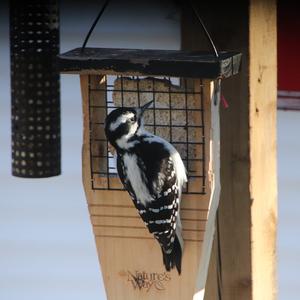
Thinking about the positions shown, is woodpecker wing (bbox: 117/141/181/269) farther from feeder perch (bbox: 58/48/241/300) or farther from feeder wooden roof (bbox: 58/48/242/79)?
feeder wooden roof (bbox: 58/48/242/79)

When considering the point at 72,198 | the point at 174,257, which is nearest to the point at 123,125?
the point at 174,257

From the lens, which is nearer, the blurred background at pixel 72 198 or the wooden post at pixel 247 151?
the wooden post at pixel 247 151

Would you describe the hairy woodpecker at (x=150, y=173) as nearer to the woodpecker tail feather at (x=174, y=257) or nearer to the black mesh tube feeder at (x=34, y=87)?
the woodpecker tail feather at (x=174, y=257)

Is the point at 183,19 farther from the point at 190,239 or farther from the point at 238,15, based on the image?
the point at 190,239

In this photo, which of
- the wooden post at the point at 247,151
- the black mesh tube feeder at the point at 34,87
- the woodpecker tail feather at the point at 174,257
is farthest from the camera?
the black mesh tube feeder at the point at 34,87

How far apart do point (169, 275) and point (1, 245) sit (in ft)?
7.50

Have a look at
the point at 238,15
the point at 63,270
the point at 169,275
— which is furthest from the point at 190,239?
the point at 63,270

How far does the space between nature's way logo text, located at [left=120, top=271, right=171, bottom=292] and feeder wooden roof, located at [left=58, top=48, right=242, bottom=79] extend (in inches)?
17.5

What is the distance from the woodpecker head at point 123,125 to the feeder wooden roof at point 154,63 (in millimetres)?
91

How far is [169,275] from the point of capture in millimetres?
2428

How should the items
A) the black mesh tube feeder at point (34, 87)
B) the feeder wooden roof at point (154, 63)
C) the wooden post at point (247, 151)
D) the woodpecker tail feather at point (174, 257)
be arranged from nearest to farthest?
the feeder wooden roof at point (154, 63) → the woodpecker tail feather at point (174, 257) → the wooden post at point (247, 151) → the black mesh tube feeder at point (34, 87)

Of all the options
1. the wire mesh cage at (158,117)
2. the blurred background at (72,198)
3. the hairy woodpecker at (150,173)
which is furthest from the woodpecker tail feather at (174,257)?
the blurred background at (72,198)

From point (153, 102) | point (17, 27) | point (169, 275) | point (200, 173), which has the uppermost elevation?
point (17, 27)

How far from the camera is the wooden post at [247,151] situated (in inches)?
101
